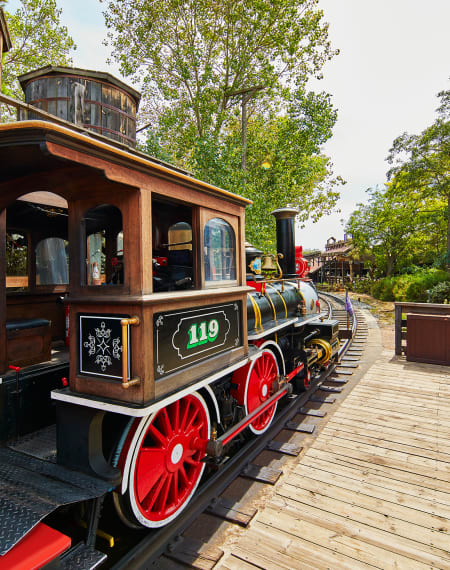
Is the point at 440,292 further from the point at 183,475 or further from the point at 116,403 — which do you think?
the point at 116,403

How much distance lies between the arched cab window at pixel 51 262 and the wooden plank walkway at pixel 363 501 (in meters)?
3.53

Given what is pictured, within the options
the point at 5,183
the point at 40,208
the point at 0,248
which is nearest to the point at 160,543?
the point at 0,248

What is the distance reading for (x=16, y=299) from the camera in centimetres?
387

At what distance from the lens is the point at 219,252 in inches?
130

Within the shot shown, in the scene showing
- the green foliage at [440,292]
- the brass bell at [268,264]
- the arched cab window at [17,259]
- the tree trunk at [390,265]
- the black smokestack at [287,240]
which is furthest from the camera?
the tree trunk at [390,265]

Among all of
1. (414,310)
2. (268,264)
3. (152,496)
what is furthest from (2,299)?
(414,310)

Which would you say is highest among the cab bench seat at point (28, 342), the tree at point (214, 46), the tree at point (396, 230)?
the tree at point (214, 46)

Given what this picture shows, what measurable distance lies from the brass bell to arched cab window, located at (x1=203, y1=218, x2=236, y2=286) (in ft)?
7.45

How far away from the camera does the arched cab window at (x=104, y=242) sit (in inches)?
106

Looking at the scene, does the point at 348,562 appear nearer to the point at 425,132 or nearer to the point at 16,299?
the point at 16,299

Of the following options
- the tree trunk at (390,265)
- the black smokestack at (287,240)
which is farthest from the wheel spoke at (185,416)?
the tree trunk at (390,265)

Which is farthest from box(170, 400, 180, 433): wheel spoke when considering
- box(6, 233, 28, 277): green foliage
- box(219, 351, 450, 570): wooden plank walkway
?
box(6, 233, 28, 277): green foliage

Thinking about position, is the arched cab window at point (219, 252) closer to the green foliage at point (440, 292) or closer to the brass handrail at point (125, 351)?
the brass handrail at point (125, 351)

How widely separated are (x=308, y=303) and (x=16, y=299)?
15.6ft
